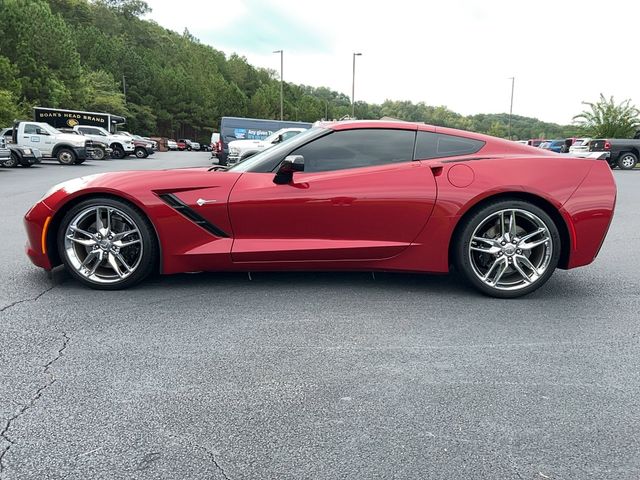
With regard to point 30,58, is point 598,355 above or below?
below

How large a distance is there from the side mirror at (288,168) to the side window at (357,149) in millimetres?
159

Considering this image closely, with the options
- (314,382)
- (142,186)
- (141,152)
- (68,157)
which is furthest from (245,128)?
(314,382)

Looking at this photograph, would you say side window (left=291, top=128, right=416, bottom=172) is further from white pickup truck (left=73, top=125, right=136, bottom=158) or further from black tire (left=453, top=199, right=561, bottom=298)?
white pickup truck (left=73, top=125, right=136, bottom=158)

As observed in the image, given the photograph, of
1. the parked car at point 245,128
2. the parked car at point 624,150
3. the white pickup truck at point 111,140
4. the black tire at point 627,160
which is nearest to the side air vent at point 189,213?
the parked car at point 245,128

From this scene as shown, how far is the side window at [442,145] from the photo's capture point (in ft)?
13.0

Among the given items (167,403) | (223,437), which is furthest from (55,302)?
(223,437)

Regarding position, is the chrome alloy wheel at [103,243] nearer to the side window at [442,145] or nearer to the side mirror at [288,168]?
the side mirror at [288,168]

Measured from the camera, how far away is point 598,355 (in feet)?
9.45

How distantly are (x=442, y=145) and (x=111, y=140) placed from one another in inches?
1076

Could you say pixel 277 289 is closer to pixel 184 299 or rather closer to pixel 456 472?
pixel 184 299

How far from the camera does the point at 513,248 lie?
3842 mm

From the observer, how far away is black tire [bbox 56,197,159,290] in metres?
3.78

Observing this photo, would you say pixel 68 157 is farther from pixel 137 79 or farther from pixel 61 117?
pixel 137 79

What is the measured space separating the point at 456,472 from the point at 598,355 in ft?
4.89
